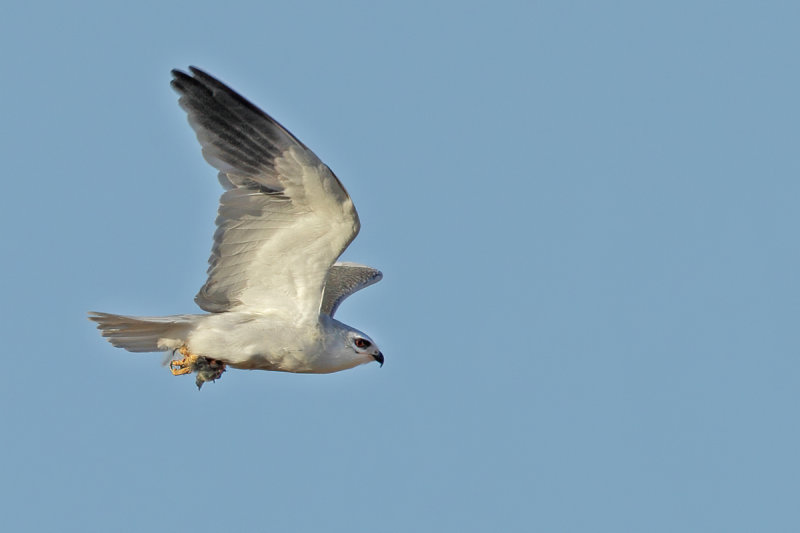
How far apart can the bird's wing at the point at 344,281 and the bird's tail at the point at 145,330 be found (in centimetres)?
211

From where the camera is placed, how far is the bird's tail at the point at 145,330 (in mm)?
14562

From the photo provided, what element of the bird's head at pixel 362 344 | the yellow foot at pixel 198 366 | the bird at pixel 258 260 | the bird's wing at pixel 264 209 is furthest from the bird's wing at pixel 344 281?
the yellow foot at pixel 198 366

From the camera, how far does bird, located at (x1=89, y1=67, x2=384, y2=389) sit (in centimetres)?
1377

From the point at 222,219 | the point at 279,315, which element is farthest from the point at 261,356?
the point at 222,219

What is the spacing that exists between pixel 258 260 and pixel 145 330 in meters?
1.34

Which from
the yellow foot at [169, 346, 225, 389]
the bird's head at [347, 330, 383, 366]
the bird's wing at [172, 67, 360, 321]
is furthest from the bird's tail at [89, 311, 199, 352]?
the bird's head at [347, 330, 383, 366]

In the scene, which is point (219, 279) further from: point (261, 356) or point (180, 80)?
point (180, 80)

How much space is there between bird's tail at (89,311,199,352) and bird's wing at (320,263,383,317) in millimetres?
2109

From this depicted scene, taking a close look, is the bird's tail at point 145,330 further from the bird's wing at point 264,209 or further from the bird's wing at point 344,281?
the bird's wing at point 344,281

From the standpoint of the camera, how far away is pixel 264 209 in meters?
14.1

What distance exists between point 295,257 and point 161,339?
1.58m

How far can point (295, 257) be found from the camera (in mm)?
14414

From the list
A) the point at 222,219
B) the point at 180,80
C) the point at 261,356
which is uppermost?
the point at 180,80

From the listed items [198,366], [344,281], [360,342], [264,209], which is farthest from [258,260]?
[344,281]
